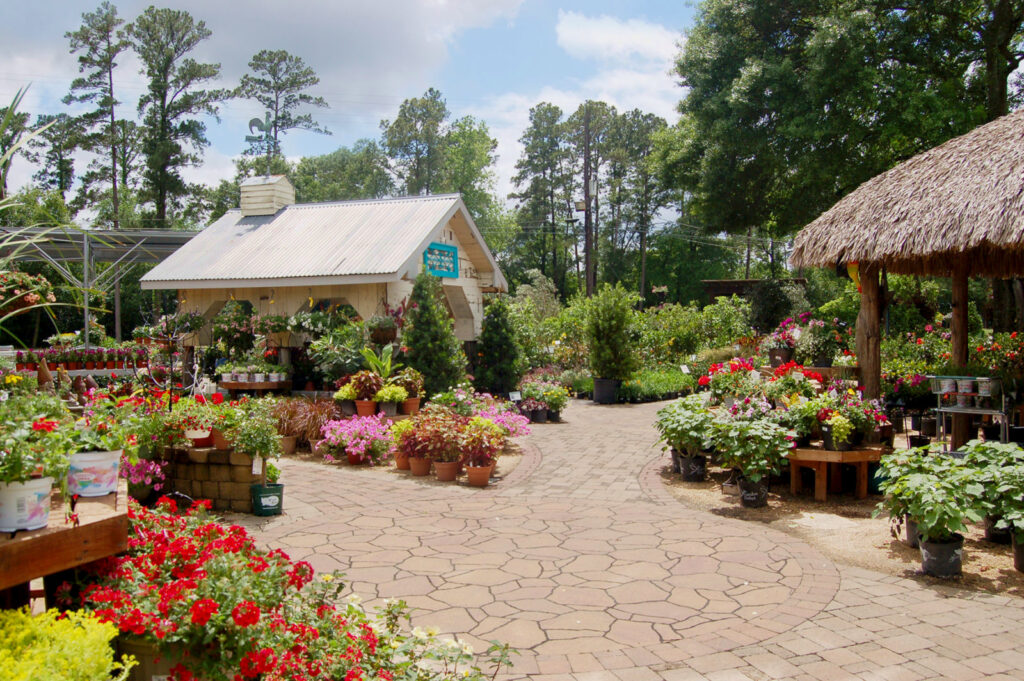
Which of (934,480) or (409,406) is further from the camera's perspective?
(409,406)

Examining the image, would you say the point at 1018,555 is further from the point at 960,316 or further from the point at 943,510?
the point at 960,316

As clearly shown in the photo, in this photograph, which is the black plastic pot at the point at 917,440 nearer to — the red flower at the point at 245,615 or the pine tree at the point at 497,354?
the pine tree at the point at 497,354

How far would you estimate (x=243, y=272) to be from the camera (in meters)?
13.8

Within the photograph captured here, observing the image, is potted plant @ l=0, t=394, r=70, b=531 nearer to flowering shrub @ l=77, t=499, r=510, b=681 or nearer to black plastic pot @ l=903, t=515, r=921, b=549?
flowering shrub @ l=77, t=499, r=510, b=681

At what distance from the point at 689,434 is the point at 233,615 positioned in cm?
631

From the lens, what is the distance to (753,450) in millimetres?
6938

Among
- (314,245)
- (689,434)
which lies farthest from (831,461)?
(314,245)

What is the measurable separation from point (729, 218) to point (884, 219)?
12183mm

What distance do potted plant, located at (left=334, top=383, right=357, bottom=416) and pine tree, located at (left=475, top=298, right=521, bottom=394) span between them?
4.48 metres

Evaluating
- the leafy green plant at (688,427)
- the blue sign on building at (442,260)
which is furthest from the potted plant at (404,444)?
the blue sign on building at (442,260)

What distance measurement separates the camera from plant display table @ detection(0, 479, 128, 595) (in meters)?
2.35

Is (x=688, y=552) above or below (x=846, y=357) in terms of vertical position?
below

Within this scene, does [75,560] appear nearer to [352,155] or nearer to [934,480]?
[934,480]

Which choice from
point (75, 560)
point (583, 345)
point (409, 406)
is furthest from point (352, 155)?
point (75, 560)
